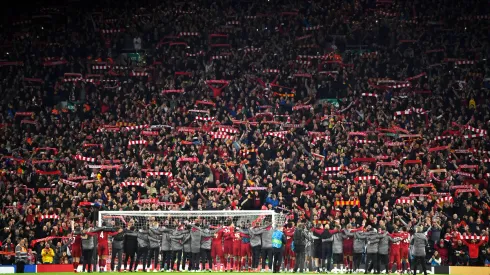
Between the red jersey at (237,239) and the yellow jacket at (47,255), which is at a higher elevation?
the red jersey at (237,239)

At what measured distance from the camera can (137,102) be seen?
46.8m

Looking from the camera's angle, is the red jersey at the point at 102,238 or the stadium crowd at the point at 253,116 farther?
the stadium crowd at the point at 253,116

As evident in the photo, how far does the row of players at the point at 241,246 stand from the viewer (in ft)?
104

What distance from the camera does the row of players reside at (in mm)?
31734


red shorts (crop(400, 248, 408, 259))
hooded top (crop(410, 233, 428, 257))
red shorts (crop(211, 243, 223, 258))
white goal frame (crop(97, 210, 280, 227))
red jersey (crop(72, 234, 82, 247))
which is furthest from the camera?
white goal frame (crop(97, 210, 280, 227))

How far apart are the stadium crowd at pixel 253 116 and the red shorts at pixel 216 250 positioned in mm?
4056

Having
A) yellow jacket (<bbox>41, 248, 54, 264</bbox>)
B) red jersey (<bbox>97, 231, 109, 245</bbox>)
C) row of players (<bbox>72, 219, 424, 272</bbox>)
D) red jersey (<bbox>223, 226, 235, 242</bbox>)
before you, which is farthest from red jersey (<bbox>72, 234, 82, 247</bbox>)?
red jersey (<bbox>223, 226, 235, 242</bbox>)

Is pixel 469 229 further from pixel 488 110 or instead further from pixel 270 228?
pixel 488 110

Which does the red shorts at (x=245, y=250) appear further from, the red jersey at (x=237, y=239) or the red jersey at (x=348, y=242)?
the red jersey at (x=348, y=242)

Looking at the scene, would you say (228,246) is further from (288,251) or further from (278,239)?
(288,251)

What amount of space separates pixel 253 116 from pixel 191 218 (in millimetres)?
11481

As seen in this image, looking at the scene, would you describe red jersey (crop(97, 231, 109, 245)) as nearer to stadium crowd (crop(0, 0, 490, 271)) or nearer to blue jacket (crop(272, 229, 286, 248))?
stadium crowd (crop(0, 0, 490, 271))

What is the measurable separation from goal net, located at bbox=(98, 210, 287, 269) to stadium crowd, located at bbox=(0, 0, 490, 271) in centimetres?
157

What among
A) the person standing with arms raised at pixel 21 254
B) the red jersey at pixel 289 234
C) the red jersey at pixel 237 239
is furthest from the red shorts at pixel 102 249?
the red jersey at pixel 289 234
